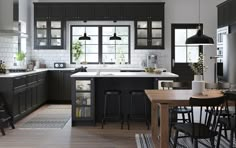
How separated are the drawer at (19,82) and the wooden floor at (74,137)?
735mm

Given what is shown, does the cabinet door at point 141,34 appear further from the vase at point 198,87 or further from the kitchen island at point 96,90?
the vase at point 198,87

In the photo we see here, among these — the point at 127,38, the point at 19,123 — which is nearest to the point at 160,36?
the point at 127,38

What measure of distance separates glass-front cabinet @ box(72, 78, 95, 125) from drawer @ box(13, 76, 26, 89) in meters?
1.06

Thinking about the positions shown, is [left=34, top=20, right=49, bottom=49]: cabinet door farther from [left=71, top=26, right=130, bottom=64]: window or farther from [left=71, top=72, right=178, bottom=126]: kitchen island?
[left=71, top=72, right=178, bottom=126]: kitchen island

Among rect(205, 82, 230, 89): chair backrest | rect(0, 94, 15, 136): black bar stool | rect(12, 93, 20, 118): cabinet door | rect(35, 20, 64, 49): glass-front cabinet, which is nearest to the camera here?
rect(205, 82, 230, 89): chair backrest

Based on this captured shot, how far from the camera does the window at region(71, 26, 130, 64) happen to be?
401 inches

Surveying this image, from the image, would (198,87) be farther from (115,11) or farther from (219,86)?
(115,11)

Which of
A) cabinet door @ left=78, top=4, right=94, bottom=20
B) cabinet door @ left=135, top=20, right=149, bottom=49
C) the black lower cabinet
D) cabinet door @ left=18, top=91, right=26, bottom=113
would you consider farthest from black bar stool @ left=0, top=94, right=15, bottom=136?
cabinet door @ left=135, top=20, right=149, bottom=49

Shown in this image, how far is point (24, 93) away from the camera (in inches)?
283

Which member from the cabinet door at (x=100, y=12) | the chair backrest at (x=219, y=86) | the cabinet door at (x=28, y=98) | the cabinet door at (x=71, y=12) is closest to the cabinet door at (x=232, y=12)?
the chair backrest at (x=219, y=86)

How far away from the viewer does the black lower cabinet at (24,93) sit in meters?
6.36

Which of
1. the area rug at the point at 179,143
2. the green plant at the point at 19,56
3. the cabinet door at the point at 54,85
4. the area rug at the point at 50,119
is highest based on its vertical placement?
the green plant at the point at 19,56

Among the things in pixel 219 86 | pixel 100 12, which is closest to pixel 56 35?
pixel 100 12

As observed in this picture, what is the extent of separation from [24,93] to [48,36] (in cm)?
298
